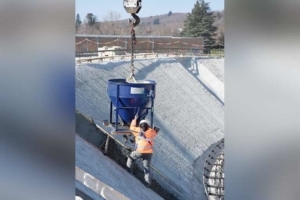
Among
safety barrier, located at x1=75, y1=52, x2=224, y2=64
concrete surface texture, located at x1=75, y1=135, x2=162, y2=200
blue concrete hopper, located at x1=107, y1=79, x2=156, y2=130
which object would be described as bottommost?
concrete surface texture, located at x1=75, y1=135, x2=162, y2=200

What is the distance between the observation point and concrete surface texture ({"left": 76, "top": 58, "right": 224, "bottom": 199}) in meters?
9.46

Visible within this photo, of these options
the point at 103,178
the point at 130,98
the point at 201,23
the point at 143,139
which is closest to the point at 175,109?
the point at 103,178

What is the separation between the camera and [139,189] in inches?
291

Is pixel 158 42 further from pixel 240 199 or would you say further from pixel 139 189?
pixel 240 199

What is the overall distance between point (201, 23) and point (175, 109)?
42.6 ft

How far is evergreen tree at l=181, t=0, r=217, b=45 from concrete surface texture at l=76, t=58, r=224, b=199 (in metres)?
6.49

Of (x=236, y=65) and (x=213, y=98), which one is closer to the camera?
(x=236, y=65)

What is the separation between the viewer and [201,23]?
990 inches

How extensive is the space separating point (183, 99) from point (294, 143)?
43.3 ft

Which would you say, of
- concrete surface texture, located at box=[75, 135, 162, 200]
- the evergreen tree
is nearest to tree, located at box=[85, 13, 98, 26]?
the evergreen tree

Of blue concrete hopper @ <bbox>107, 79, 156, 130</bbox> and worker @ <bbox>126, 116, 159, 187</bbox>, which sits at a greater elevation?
blue concrete hopper @ <bbox>107, 79, 156, 130</bbox>

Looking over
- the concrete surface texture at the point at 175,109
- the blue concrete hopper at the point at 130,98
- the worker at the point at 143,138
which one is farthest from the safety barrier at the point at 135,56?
the blue concrete hopper at the point at 130,98

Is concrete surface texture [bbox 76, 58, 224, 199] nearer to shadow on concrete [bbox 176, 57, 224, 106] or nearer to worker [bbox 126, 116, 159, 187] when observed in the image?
shadow on concrete [bbox 176, 57, 224, 106]

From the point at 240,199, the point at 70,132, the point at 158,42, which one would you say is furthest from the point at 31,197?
the point at 158,42
